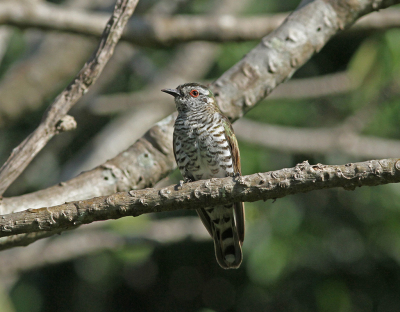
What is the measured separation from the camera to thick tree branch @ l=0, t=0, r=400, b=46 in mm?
5609

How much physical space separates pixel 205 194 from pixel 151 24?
141 inches

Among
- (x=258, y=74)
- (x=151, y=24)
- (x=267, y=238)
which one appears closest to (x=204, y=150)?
(x=258, y=74)

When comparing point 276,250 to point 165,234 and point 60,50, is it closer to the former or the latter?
point 165,234

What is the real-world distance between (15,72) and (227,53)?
318 cm

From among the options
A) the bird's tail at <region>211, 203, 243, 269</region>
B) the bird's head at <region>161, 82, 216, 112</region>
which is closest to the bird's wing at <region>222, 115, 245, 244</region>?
the bird's tail at <region>211, 203, 243, 269</region>

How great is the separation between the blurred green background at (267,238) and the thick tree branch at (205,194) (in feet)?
8.81

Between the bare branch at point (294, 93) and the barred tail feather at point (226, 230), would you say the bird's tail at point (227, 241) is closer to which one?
the barred tail feather at point (226, 230)

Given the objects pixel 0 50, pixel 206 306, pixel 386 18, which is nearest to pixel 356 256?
→ pixel 206 306

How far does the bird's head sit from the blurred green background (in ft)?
5.55

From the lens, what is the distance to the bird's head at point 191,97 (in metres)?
4.91

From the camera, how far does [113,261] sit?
8.52 meters

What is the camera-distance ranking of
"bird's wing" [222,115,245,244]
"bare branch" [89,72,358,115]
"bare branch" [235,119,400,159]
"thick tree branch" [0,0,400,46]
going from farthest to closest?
"bare branch" [89,72,358,115]
"bare branch" [235,119,400,159]
"thick tree branch" [0,0,400,46]
"bird's wing" [222,115,245,244]

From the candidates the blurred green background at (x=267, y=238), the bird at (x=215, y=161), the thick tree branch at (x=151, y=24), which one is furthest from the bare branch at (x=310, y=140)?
the bird at (x=215, y=161)

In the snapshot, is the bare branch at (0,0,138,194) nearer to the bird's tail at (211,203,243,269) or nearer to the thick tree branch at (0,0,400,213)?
the thick tree branch at (0,0,400,213)
